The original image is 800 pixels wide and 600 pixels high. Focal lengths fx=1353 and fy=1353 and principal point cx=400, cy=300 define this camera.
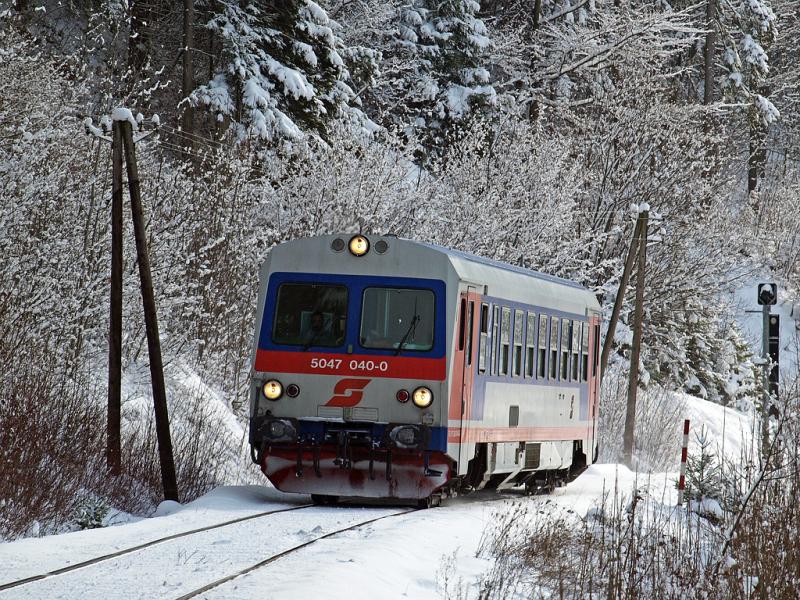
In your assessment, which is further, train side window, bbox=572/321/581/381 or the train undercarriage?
train side window, bbox=572/321/581/381

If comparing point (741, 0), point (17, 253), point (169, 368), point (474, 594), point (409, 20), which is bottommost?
point (474, 594)

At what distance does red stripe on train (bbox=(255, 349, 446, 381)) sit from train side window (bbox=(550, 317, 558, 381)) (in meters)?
3.68

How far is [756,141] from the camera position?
57469mm

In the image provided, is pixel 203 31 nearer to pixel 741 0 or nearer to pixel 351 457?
pixel 351 457

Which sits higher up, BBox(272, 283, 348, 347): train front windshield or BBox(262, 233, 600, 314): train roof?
BBox(262, 233, 600, 314): train roof

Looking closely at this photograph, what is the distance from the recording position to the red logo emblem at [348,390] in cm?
1423

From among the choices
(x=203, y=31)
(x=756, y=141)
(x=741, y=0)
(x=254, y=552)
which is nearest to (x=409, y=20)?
(x=203, y=31)

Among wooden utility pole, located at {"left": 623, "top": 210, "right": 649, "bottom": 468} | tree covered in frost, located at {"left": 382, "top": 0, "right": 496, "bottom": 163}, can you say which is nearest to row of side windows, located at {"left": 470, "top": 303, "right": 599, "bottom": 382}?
wooden utility pole, located at {"left": 623, "top": 210, "right": 649, "bottom": 468}

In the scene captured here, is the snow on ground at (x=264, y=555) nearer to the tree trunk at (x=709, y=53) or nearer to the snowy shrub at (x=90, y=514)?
the snowy shrub at (x=90, y=514)

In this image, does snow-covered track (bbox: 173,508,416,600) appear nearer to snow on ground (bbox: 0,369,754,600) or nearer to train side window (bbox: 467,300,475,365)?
snow on ground (bbox: 0,369,754,600)

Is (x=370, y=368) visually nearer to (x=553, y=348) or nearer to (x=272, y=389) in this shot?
(x=272, y=389)

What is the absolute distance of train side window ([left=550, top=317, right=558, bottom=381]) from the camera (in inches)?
689

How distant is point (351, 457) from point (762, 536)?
19.3 feet

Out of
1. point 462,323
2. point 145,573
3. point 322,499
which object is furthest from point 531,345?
point 145,573
